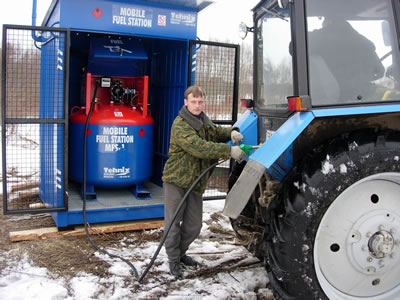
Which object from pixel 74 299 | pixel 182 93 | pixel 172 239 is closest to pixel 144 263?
pixel 172 239

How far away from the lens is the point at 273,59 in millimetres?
3494

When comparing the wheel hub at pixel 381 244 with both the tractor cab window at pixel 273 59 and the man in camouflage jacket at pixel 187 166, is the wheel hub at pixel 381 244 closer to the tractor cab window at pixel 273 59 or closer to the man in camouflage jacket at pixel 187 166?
the tractor cab window at pixel 273 59

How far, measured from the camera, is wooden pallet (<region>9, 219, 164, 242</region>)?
4.71 meters

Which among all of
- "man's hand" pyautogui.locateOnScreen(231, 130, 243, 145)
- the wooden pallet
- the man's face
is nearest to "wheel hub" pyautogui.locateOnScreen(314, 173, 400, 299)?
"man's hand" pyautogui.locateOnScreen(231, 130, 243, 145)

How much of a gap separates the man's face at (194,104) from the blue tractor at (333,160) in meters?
0.76

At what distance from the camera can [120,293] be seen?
11.5 ft

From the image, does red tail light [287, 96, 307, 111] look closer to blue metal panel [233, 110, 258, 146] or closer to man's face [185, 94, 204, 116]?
blue metal panel [233, 110, 258, 146]

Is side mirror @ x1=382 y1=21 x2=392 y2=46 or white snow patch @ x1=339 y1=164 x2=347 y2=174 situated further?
side mirror @ x1=382 y1=21 x2=392 y2=46

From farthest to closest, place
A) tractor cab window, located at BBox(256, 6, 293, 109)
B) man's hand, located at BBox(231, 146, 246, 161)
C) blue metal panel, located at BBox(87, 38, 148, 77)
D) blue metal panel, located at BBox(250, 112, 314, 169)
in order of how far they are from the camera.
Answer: blue metal panel, located at BBox(87, 38, 148, 77) < man's hand, located at BBox(231, 146, 246, 161) < tractor cab window, located at BBox(256, 6, 293, 109) < blue metal panel, located at BBox(250, 112, 314, 169)

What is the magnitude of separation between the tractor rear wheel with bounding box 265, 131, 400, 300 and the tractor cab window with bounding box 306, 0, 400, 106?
0.36m

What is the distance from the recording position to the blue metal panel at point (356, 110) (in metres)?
2.85

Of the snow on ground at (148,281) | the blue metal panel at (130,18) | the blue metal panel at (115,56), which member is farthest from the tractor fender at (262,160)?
the blue metal panel at (115,56)

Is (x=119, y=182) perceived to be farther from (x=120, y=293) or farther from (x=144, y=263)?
(x=120, y=293)

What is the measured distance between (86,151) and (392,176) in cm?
360
